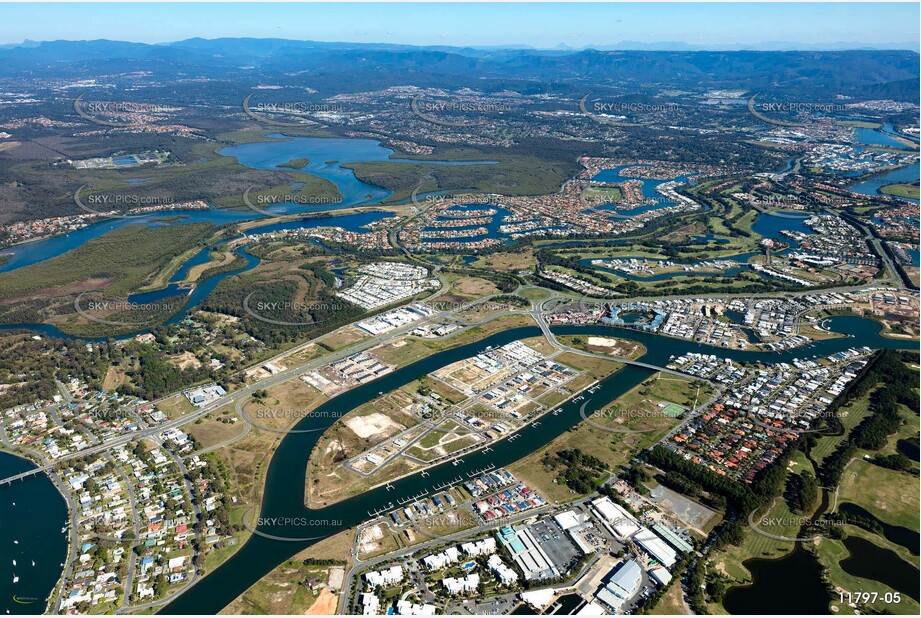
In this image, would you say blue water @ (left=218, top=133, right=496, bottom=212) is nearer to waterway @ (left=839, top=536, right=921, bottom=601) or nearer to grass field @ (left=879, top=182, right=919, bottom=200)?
grass field @ (left=879, top=182, right=919, bottom=200)

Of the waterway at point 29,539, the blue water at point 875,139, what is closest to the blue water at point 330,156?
the waterway at point 29,539

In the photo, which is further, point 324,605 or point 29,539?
point 29,539

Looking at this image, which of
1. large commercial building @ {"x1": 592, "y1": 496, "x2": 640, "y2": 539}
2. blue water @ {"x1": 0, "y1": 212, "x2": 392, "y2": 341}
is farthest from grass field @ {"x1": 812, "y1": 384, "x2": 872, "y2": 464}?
blue water @ {"x1": 0, "y1": 212, "x2": 392, "y2": 341}

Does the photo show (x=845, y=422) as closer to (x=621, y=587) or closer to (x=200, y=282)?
(x=621, y=587)

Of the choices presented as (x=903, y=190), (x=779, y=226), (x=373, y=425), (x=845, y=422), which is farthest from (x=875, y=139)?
(x=373, y=425)

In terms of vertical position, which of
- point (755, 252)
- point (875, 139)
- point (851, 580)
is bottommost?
→ point (851, 580)

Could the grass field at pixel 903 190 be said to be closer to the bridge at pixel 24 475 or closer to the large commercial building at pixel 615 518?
the large commercial building at pixel 615 518
